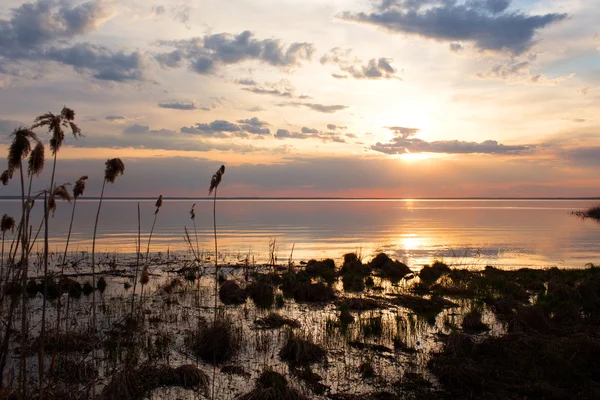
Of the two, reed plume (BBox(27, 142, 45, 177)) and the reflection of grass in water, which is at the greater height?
reed plume (BBox(27, 142, 45, 177))

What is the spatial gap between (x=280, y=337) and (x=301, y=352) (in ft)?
6.16

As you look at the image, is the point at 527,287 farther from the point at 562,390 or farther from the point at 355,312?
the point at 562,390

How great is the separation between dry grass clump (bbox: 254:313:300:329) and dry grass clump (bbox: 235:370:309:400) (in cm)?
467

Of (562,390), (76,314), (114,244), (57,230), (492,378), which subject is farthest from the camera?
(57,230)

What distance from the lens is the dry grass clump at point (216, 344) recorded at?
1122 cm

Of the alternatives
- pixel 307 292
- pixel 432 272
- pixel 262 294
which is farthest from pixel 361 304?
pixel 432 272

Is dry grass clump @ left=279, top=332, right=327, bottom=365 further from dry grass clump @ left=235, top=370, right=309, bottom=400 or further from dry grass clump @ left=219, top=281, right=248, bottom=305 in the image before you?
dry grass clump @ left=219, top=281, right=248, bottom=305

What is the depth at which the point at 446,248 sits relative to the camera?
3744 cm

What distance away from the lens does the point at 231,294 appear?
17969mm

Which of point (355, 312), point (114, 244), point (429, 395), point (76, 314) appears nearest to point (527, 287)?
point (355, 312)

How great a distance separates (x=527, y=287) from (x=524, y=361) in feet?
37.1

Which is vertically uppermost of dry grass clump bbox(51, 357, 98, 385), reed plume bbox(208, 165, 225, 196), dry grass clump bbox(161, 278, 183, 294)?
reed plume bbox(208, 165, 225, 196)

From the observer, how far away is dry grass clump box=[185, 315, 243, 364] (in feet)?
36.8

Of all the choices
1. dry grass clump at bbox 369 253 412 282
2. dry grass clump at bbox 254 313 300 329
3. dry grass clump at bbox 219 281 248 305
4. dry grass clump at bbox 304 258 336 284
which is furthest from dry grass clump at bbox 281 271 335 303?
dry grass clump at bbox 369 253 412 282
